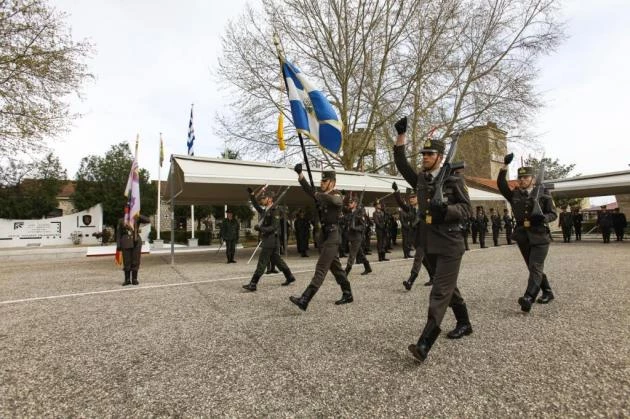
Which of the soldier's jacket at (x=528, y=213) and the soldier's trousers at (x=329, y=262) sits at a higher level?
the soldier's jacket at (x=528, y=213)

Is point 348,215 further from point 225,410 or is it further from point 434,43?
point 434,43

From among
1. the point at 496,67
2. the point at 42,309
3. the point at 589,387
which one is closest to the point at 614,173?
the point at 496,67

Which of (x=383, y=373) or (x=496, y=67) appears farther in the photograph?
(x=496, y=67)

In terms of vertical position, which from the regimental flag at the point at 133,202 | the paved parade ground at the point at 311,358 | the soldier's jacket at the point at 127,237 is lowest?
the paved parade ground at the point at 311,358

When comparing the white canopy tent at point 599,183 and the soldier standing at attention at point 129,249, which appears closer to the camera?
the soldier standing at attention at point 129,249

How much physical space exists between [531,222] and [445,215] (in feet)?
8.00

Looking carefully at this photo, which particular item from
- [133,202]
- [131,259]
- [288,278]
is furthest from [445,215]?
[133,202]

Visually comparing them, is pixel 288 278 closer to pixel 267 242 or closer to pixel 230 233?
pixel 267 242

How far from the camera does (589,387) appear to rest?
2.41 metres

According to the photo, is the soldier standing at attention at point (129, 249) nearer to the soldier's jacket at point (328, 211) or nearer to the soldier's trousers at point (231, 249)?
the soldier's trousers at point (231, 249)

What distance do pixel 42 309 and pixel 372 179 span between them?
13.7 metres

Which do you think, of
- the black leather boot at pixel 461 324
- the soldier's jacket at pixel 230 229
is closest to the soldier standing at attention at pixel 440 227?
the black leather boot at pixel 461 324

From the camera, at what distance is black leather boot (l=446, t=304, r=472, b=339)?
3.49 metres

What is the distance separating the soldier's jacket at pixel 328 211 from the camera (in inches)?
197
